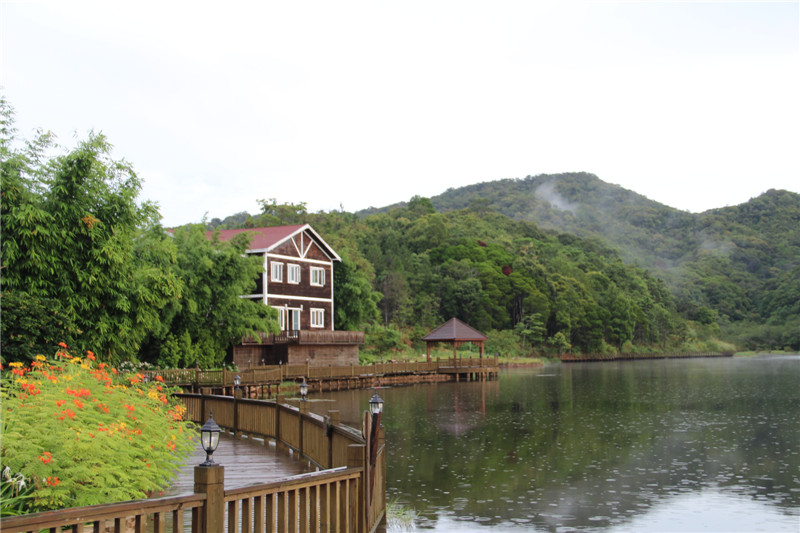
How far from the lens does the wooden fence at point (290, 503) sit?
4727 mm

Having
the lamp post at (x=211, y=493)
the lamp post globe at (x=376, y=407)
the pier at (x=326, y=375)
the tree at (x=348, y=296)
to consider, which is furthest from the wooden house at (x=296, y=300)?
the lamp post at (x=211, y=493)

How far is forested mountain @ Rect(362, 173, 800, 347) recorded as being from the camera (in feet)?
391

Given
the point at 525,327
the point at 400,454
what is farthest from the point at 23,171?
the point at 525,327

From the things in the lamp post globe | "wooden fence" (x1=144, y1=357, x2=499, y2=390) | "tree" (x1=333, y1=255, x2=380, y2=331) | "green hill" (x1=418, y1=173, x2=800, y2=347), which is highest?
"green hill" (x1=418, y1=173, x2=800, y2=347)

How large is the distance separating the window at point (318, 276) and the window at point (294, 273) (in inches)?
59.2

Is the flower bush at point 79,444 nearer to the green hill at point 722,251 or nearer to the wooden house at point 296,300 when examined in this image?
the wooden house at point 296,300

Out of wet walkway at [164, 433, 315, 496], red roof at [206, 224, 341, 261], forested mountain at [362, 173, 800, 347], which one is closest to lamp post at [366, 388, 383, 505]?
wet walkway at [164, 433, 315, 496]

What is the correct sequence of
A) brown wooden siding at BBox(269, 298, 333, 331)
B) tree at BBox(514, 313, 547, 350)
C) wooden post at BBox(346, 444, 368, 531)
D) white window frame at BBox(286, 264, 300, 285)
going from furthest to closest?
1. tree at BBox(514, 313, 547, 350)
2. white window frame at BBox(286, 264, 300, 285)
3. brown wooden siding at BBox(269, 298, 333, 331)
4. wooden post at BBox(346, 444, 368, 531)

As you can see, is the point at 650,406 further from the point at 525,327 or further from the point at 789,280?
the point at 789,280

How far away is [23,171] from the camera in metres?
19.9

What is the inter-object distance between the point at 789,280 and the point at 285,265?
4197 inches

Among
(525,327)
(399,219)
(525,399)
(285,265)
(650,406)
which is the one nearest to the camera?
(650,406)

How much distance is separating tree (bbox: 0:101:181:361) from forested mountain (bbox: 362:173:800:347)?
111 metres

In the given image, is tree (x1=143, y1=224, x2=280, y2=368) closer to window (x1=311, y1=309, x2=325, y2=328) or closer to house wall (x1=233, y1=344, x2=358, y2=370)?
house wall (x1=233, y1=344, x2=358, y2=370)
